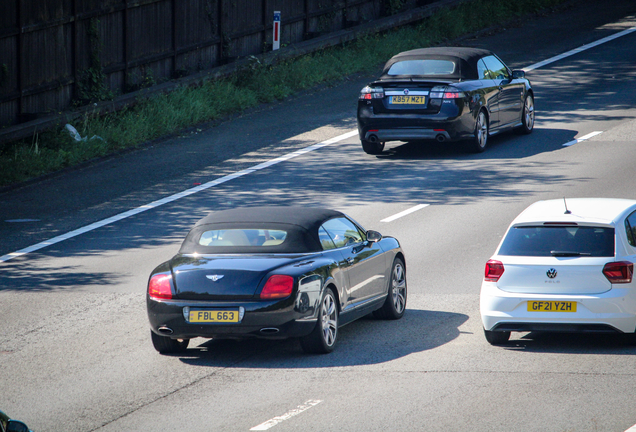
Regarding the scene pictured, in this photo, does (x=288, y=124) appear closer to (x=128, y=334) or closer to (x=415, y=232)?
(x=415, y=232)

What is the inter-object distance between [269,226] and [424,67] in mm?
10385

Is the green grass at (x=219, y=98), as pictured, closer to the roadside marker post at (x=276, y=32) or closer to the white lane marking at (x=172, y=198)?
the roadside marker post at (x=276, y=32)

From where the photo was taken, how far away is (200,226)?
1027 centimetres

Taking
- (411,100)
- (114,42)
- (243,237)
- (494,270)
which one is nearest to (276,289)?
(243,237)

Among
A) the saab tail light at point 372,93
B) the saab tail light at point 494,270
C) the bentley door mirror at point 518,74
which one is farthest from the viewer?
the bentley door mirror at point 518,74

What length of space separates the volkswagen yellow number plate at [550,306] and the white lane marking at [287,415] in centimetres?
262

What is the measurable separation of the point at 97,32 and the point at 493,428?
16.6 m

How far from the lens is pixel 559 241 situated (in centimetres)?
977

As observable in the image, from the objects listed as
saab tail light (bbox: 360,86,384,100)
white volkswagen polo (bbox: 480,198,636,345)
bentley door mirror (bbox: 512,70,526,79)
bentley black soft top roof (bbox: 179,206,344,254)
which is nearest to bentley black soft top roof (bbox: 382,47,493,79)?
saab tail light (bbox: 360,86,384,100)

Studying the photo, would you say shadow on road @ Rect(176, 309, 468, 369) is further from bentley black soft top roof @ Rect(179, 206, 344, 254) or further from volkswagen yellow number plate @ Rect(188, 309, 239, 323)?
bentley black soft top roof @ Rect(179, 206, 344, 254)

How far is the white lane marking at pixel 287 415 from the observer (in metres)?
7.50

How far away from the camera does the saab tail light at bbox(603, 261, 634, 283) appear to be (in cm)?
945

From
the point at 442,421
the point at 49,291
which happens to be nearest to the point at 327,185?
the point at 49,291

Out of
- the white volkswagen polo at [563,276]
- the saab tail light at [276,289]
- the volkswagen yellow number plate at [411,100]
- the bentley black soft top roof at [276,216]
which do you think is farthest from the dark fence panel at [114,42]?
the white volkswagen polo at [563,276]
